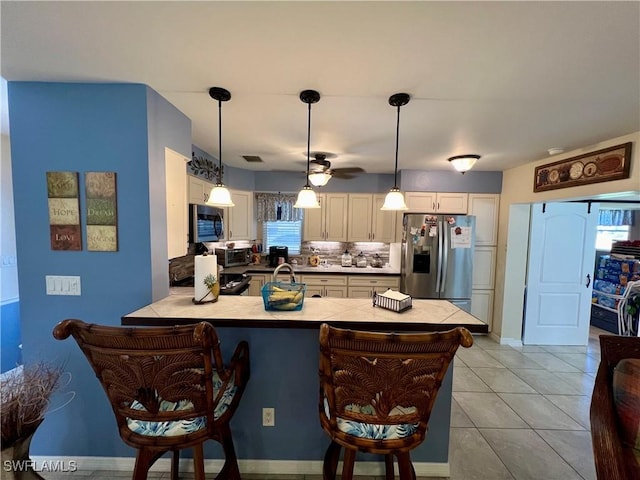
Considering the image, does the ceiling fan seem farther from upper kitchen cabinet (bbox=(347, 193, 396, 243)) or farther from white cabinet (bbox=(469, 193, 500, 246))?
white cabinet (bbox=(469, 193, 500, 246))

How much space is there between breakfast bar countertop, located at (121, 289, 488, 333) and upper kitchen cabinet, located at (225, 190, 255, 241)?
95.1 inches

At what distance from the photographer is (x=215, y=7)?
1.06 metres

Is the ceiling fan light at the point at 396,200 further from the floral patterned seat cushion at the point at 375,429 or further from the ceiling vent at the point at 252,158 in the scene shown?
the ceiling vent at the point at 252,158

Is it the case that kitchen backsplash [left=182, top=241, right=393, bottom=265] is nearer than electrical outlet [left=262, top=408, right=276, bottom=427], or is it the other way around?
electrical outlet [left=262, top=408, right=276, bottom=427]

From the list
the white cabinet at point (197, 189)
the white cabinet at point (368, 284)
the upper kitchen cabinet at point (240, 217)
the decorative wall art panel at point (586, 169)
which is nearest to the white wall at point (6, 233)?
the white cabinet at point (197, 189)

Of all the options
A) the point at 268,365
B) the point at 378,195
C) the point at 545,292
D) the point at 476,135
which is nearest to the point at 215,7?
the point at 268,365

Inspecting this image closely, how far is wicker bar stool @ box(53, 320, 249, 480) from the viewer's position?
103cm

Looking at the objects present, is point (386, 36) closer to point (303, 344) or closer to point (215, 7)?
point (215, 7)

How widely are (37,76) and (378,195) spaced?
12.6 feet

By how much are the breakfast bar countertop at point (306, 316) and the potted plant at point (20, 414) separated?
0.39m

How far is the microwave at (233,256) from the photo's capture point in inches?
154

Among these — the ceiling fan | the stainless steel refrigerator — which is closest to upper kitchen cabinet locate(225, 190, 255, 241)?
the ceiling fan

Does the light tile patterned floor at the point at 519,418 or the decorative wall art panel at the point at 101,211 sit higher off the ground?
the decorative wall art panel at the point at 101,211

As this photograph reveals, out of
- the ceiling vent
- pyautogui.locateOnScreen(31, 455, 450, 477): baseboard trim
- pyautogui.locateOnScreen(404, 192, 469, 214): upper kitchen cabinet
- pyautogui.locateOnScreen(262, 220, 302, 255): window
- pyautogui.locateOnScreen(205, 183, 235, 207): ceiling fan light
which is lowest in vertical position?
pyautogui.locateOnScreen(31, 455, 450, 477): baseboard trim
